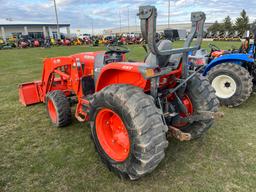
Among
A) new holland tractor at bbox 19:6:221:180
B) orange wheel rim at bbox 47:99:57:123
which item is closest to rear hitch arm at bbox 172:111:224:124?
new holland tractor at bbox 19:6:221:180

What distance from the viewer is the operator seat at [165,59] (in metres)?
2.34

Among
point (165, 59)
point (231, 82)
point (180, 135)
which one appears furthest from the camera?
point (231, 82)

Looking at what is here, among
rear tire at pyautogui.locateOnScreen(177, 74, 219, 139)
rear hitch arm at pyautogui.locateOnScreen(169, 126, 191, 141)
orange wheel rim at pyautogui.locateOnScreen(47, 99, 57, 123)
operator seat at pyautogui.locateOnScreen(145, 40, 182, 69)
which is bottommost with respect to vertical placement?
orange wheel rim at pyautogui.locateOnScreen(47, 99, 57, 123)

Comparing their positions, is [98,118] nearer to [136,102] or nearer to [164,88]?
[136,102]

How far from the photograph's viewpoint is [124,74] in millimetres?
2602

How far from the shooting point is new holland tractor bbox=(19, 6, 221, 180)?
212 cm

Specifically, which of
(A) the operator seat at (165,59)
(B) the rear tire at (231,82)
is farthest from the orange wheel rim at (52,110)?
(B) the rear tire at (231,82)

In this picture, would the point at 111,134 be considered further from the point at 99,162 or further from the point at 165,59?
the point at 165,59

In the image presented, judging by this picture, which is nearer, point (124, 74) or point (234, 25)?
point (124, 74)

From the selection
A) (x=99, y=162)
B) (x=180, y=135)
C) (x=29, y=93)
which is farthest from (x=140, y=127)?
(x=29, y=93)

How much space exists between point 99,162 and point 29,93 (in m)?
3.00

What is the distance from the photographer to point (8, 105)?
200 inches

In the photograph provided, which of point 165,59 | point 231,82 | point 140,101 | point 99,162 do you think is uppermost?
point 165,59

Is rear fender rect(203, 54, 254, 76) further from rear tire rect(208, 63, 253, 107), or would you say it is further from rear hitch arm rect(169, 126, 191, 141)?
rear hitch arm rect(169, 126, 191, 141)
